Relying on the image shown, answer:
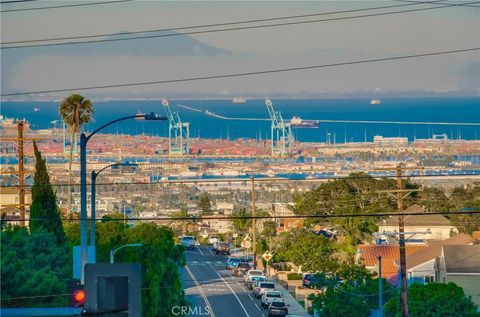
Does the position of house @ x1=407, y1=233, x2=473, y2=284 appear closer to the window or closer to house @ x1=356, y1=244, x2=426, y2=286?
the window

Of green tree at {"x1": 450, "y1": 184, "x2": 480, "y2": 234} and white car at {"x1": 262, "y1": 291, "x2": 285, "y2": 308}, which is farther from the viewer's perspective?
green tree at {"x1": 450, "y1": 184, "x2": 480, "y2": 234}

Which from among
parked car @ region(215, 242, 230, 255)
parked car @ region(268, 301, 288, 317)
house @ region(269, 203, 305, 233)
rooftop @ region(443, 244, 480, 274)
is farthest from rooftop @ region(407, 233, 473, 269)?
house @ region(269, 203, 305, 233)

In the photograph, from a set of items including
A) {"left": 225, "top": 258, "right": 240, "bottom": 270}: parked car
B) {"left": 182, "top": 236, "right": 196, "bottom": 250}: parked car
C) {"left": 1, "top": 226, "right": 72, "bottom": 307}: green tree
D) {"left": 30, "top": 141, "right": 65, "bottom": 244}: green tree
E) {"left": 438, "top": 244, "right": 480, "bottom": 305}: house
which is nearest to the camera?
{"left": 1, "top": 226, "right": 72, "bottom": 307}: green tree

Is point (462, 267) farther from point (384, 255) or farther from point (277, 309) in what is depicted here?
point (384, 255)

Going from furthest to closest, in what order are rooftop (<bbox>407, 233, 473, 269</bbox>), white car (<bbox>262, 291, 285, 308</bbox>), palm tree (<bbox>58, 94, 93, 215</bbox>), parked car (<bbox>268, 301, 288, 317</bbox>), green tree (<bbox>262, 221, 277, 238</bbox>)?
1. green tree (<bbox>262, 221, 277, 238</bbox>)
2. palm tree (<bbox>58, 94, 93, 215</bbox>)
3. rooftop (<bbox>407, 233, 473, 269</bbox>)
4. white car (<bbox>262, 291, 285, 308</bbox>)
5. parked car (<bbox>268, 301, 288, 317</bbox>)

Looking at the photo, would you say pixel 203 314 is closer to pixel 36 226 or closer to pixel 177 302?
pixel 177 302

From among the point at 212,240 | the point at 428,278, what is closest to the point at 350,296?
the point at 428,278

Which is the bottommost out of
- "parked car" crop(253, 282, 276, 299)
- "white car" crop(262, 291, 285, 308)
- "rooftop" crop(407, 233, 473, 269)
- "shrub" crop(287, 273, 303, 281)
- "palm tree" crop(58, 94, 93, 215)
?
"white car" crop(262, 291, 285, 308)
